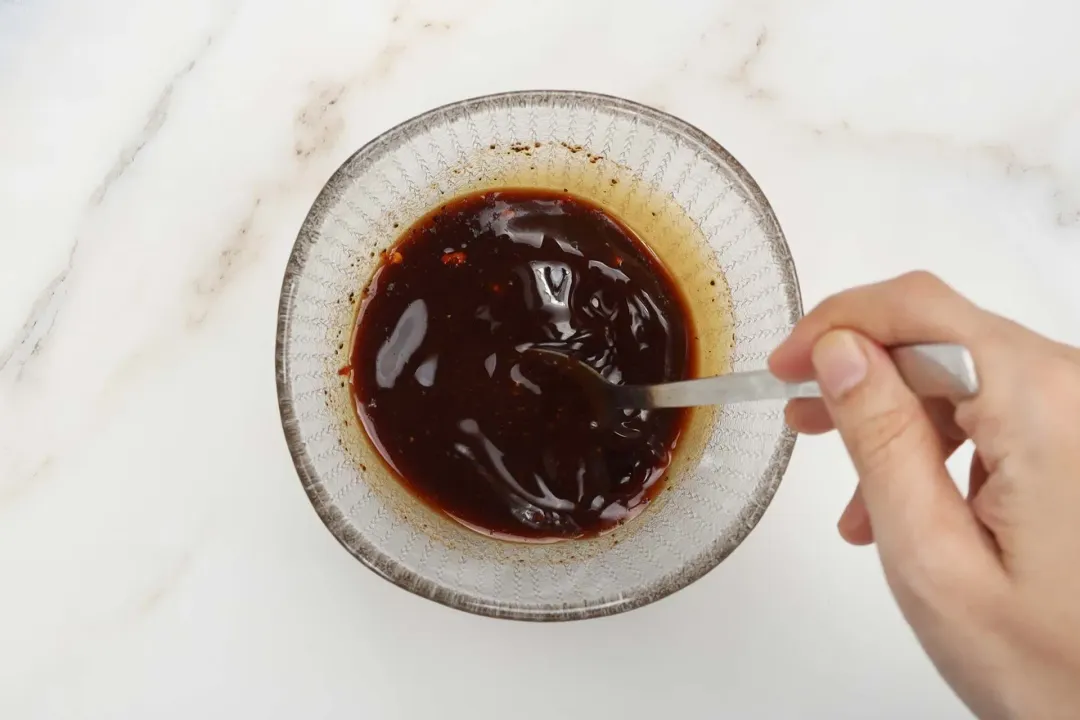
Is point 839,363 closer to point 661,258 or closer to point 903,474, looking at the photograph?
point 903,474

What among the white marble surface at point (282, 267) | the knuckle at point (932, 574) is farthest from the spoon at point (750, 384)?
the white marble surface at point (282, 267)

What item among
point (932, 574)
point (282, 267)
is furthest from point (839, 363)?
point (282, 267)

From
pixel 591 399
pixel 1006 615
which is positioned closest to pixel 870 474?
pixel 1006 615

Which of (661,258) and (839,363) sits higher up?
(661,258)

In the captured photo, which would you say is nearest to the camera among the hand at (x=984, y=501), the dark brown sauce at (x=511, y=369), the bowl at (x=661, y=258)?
the hand at (x=984, y=501)

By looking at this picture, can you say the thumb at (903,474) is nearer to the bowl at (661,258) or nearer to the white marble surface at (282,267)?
the bowl at (661,258)

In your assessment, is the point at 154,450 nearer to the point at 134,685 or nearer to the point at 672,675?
the point at 134,685
